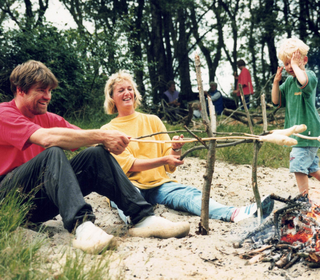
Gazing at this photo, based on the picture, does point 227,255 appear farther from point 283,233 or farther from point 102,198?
point 102,198

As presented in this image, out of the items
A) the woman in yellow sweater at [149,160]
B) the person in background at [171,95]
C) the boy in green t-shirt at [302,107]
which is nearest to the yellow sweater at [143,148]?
the woman in yellow sweater at [149,160]

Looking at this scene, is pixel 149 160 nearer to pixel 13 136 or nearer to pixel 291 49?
pixel 13 136

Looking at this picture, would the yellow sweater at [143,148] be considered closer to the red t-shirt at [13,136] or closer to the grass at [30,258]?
the red t-shirt at [13,136]

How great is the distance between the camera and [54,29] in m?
7.26

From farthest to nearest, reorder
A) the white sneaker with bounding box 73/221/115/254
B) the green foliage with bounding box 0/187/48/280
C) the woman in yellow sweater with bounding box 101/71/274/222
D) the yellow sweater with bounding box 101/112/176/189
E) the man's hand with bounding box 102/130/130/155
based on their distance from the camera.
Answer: the yellow sweater with bounding box 101/112/176/189, the woman in yellow sweater with bounding box 101/71/274/222, the man's hand with bounding box 102/130/130/155, the white sneaker with bounding box 73/221/115/254, the green foliage with bounding box 0/187/48/280

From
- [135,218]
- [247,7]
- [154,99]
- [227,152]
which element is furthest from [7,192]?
[247,7]

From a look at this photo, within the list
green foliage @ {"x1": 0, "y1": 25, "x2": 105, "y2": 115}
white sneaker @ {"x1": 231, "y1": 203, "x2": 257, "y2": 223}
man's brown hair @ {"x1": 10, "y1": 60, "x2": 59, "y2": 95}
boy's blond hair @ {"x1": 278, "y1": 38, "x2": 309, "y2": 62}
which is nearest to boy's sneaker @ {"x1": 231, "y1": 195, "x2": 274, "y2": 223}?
white sneaker @ {"x1": 231, "y1": 203, "x2": 257, "y2": 223}

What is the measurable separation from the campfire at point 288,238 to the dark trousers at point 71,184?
856mm

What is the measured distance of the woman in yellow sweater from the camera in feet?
9.95

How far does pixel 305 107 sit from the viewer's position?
3.42 meters

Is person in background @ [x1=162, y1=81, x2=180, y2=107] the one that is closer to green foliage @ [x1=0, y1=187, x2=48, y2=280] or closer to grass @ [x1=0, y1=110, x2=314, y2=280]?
grass @ [x1=0, y1=110, x2=314, y2=280]

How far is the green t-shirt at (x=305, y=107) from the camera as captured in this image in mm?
3311

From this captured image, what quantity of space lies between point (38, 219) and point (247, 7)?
18804 millimetres

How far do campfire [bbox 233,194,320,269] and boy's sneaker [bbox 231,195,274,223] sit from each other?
0.11 m
